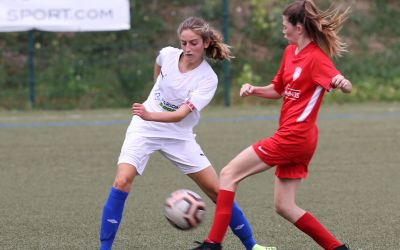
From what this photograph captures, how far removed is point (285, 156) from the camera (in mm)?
5117

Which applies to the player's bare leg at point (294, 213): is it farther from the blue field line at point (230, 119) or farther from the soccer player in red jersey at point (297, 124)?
the blue field line at point (230, 119)

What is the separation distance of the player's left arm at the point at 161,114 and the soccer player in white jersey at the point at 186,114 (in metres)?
0.02

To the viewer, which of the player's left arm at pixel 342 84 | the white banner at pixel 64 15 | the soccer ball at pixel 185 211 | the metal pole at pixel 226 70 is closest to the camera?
the player's left arm at pixel 342 84

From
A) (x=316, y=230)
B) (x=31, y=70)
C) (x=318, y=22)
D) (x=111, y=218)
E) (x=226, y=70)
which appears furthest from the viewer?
(x=226, y=70)

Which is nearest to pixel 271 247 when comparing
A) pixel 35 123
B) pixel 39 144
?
pixel 39 144

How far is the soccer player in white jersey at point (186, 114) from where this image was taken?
550cm

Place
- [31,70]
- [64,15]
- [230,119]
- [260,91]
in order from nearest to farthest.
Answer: [260,91], [230,119], [64,15], [31,70]

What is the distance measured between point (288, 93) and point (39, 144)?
631 cm

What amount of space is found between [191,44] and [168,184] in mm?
2956

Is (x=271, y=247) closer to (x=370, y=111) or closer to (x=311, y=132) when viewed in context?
(x=311, y=132)

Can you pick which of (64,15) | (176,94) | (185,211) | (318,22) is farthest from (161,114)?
(64,15)

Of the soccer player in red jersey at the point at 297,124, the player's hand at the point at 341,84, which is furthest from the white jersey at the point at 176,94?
the player's hand at the point at 341,84

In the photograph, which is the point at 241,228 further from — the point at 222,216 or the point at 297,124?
the point at 297,124

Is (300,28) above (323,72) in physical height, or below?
above
